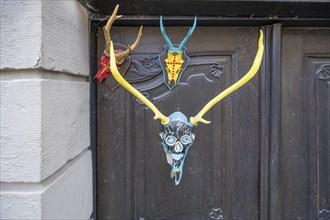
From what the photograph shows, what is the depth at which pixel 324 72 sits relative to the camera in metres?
1.14

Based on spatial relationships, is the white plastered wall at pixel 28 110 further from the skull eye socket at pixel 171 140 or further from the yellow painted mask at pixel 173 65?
the yellow painted mask at pixel 173 65

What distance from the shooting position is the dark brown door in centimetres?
109

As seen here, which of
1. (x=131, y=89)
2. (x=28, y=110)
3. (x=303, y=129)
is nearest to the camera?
(x=28, y=110)

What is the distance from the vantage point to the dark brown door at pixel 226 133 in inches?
42.8

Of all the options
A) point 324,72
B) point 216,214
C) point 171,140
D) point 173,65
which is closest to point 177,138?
point 171,140

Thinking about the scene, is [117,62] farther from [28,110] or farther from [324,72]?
[324,72]

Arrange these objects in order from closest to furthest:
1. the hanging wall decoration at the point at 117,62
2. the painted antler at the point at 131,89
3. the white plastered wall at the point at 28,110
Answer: the white plastered wall at the point at 28,110 → the painted antler at the point at 131,89 → the hanging wall decoration at the point at 117,62

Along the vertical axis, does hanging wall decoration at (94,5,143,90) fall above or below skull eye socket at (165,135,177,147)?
above

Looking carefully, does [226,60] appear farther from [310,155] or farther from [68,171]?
[68,171]

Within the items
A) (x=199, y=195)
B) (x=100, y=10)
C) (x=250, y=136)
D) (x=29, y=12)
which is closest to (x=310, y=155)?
(x=250, y=136)

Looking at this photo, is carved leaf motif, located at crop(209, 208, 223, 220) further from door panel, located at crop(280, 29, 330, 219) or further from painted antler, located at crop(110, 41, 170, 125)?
painted antler, located at crop(110, 41, 170, 125)

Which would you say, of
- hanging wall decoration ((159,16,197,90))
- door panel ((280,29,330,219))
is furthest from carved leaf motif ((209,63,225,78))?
door panel ((280,29,330,219))

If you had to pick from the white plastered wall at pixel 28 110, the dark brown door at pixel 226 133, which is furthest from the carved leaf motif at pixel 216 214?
the white plastered wall at pixel 28 110

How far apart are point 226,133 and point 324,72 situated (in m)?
0.50
